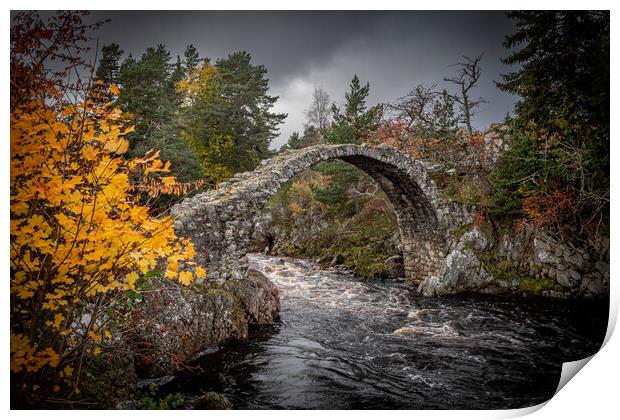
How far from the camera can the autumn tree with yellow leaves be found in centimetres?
310

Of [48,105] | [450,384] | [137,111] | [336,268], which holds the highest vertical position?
[137,111]

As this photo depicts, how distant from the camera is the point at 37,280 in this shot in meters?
3.11

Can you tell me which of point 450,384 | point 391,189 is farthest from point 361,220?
point 450,384

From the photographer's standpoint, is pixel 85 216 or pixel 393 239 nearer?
pixel 85 216

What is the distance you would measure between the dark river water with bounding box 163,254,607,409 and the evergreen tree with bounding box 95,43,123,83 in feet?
14.3

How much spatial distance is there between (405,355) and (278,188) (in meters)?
4.41

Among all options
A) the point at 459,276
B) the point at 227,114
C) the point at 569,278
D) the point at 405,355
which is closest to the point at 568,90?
the point at 405,355

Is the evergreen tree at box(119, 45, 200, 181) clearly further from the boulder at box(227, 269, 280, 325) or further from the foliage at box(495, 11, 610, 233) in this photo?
the foliage at box(495, 11, 610, 233)

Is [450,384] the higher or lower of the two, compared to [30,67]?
lower

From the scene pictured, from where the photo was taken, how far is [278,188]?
8.06m

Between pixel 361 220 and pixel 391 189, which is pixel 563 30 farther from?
pixel 361 220

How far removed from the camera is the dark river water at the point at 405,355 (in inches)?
190

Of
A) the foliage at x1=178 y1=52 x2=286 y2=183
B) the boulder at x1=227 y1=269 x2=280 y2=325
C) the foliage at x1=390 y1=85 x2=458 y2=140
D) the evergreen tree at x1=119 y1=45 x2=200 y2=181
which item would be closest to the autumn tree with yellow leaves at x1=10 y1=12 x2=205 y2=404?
the evergreen tree at x1=119 y1=45 x2=200 y2=181

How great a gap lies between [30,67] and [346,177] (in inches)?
598
